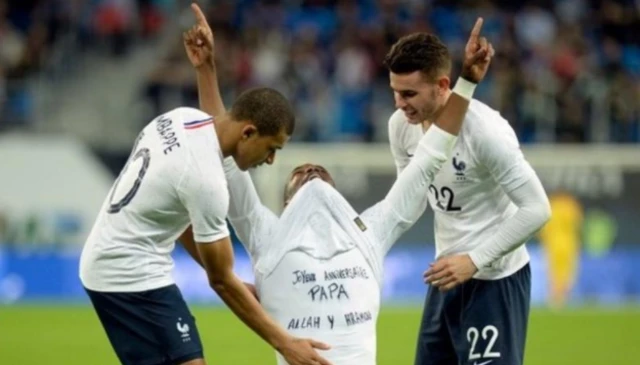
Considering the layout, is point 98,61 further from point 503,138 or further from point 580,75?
point 503,138

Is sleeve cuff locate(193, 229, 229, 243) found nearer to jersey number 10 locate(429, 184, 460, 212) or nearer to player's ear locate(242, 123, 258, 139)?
player's ear locate(242, 123, 258, 139)

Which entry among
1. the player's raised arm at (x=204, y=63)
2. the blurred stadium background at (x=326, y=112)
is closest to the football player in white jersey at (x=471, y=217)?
the player's raised arm at (x=204, y=63)

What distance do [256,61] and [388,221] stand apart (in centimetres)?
1478

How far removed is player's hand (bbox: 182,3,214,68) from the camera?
727 centimetres

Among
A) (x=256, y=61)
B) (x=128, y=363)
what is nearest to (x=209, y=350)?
(x=128, y=363)

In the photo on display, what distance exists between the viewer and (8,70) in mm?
21078

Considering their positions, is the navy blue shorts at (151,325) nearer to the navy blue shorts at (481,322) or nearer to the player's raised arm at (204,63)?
the player's raised arm at (204,63)

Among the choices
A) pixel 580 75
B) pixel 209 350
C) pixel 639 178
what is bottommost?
pixel 209 350

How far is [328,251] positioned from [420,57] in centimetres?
101

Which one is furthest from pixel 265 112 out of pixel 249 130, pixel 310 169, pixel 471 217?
pixel 471 217

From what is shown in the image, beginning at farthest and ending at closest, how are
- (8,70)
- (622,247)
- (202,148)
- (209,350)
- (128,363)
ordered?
1. (8,70)
2. (622,247)
3. (209,350)
4. (128,363)
5. (202,148)

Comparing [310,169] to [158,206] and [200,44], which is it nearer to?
[158,206]

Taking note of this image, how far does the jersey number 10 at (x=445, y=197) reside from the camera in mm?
7078

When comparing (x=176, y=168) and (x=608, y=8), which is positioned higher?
(x=608, y=8)
